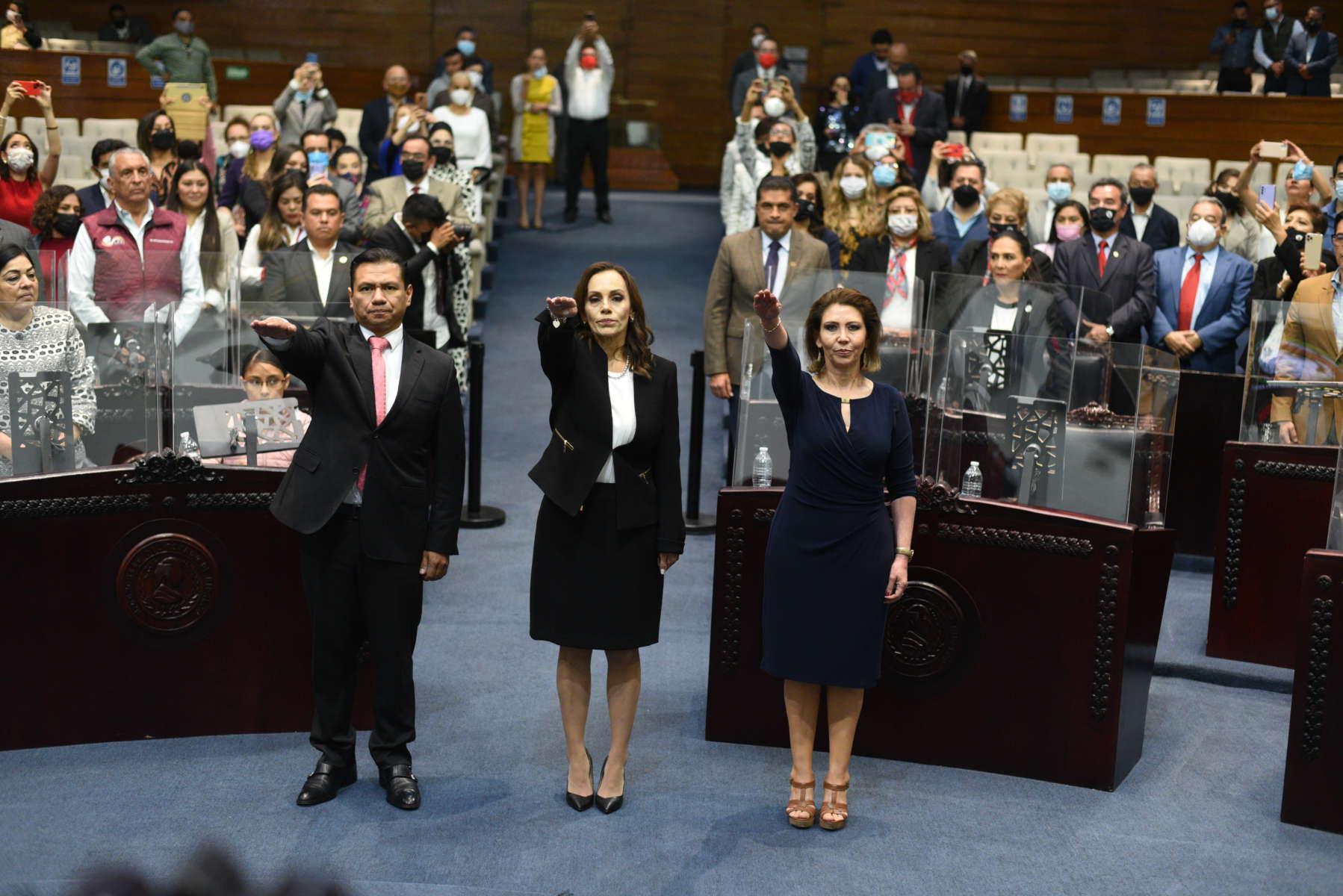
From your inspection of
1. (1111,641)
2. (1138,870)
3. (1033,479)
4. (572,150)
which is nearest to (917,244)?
(1033,479)

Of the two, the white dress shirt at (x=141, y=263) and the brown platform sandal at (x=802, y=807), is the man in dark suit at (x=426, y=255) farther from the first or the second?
the brown platform sandal at (x=802, y=807)

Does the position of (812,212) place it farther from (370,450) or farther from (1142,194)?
(370,450)

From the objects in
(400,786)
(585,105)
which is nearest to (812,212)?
(400,786)

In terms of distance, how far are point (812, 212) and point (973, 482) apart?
9.47ft

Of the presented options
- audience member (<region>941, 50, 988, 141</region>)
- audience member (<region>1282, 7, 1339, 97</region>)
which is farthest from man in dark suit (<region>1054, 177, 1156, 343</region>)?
audience member (<region>1282, 7, 1339, 97</region>)

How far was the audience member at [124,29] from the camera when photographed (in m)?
14.2

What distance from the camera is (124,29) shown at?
14320mm

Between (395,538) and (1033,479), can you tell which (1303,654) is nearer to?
(1033,479)

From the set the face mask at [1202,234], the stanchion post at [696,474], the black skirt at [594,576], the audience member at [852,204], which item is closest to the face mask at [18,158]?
the stanchion post at [696,474]

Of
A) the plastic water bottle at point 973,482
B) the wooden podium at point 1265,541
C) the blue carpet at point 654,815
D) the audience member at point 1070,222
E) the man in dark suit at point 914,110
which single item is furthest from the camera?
the man in dark suit at point 914,110

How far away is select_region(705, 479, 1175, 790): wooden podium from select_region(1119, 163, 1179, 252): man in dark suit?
4379mm

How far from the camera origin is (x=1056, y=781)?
4434 mm

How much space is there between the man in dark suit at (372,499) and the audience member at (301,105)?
7378 mm

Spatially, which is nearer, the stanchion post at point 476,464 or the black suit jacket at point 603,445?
the black suit jacket at point 603,445
